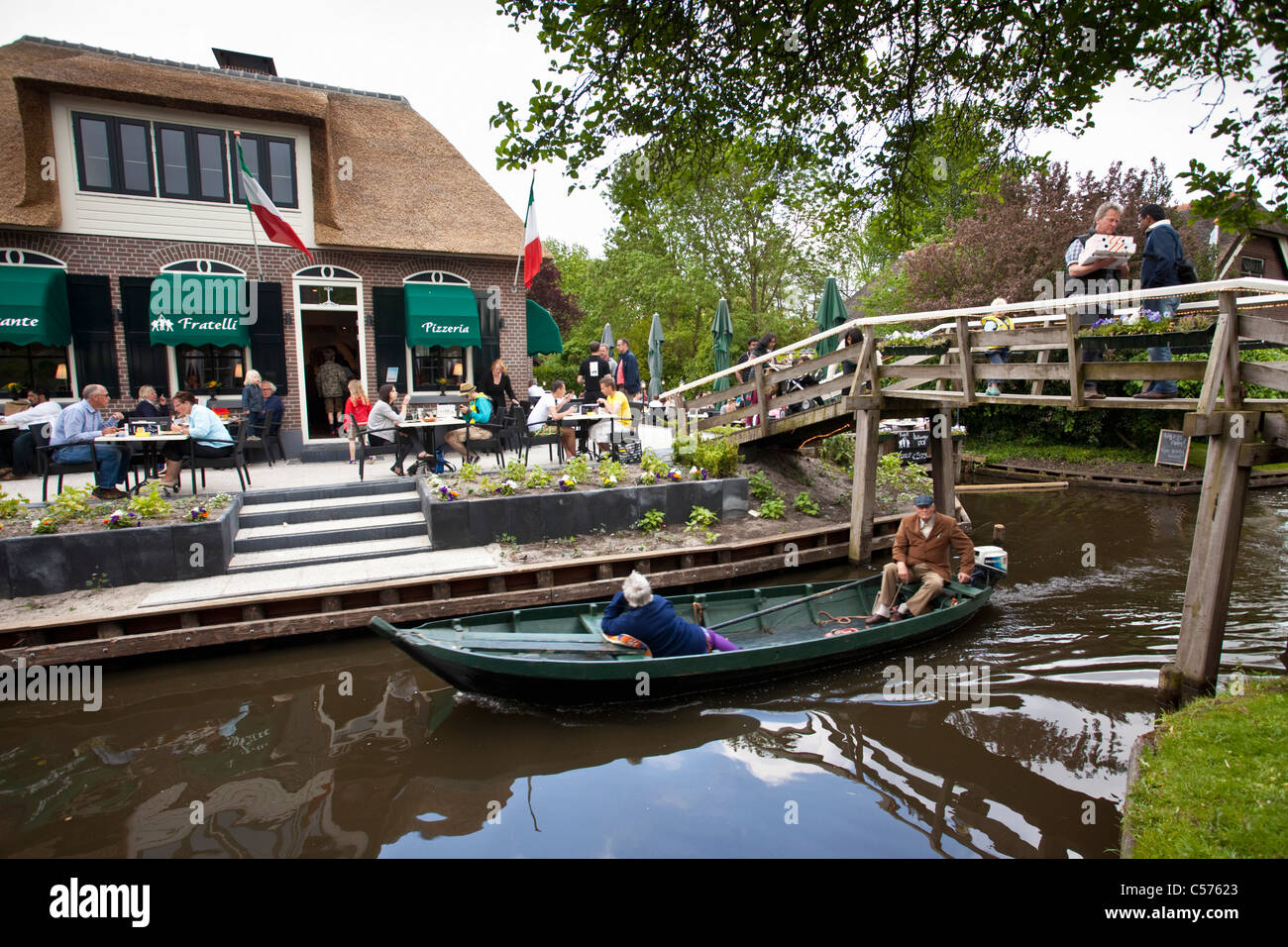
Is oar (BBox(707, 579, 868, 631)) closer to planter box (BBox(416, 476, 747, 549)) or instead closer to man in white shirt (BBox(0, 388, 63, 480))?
planter box (BBox(416, 476, 747, 549))

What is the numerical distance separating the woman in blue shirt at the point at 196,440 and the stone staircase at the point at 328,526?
81 centimetres

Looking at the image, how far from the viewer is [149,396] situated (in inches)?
524

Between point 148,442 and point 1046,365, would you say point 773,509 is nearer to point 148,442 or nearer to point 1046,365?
point 1046,365

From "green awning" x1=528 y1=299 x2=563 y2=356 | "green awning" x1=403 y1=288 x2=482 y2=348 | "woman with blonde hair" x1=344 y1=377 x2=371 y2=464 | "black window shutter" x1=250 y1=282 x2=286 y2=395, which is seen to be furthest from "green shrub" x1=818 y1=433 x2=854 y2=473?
"black window shutter" x1=250 y1=282 x2=286 y2=395

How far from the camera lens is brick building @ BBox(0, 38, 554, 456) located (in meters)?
13.3

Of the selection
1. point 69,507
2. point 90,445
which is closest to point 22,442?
point 90,445

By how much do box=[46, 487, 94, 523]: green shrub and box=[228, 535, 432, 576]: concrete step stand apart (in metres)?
1.77

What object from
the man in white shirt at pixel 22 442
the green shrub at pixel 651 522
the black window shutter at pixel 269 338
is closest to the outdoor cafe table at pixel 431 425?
the green shrub at pixel 651 522

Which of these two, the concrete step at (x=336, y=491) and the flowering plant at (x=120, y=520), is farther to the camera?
the concrete step at (x=336, y=491)

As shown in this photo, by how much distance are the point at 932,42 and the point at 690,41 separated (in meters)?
2.00

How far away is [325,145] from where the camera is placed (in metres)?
15.2

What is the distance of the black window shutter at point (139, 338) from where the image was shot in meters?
13.9

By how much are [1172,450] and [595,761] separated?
17.5 meters

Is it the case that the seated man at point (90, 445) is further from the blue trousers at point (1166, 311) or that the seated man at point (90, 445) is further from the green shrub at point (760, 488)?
the blue trousers at point (1166, 311)
